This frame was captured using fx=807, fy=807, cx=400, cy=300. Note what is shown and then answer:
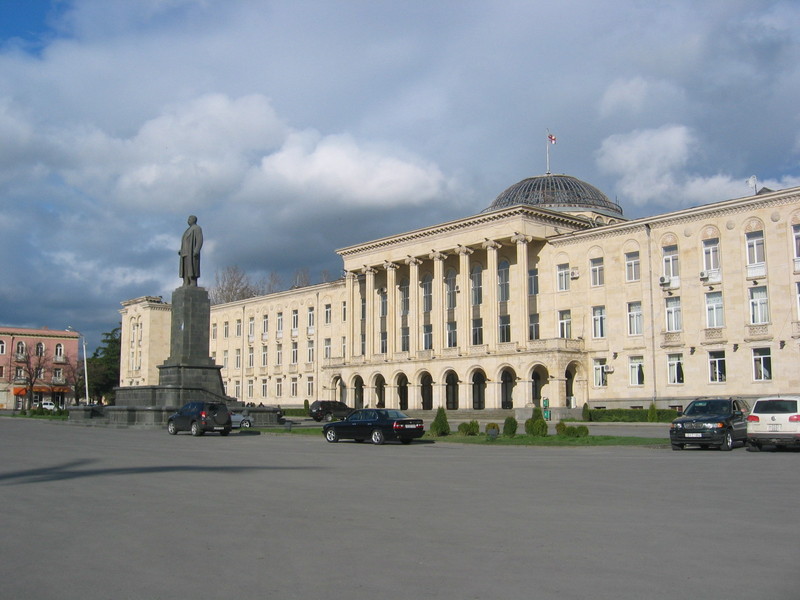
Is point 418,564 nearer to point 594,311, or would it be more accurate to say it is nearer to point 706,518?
point 706,518

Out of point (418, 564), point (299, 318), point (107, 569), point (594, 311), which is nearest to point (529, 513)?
point (418, 564)

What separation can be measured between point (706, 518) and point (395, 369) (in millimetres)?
55421

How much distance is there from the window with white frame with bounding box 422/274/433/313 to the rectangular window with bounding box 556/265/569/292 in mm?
12022

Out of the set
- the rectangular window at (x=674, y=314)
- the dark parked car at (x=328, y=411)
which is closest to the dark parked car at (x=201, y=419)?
the dark parked car at (x=328, y=411)

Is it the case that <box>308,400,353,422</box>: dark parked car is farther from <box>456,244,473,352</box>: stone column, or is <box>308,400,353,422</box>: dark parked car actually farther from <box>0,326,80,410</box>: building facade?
<box>0,326,80,410</box>: building facade

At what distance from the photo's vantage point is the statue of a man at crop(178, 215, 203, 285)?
39.1 meters

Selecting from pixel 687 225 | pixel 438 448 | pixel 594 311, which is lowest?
pixel 438 448

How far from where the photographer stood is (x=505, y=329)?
6050 centimetres

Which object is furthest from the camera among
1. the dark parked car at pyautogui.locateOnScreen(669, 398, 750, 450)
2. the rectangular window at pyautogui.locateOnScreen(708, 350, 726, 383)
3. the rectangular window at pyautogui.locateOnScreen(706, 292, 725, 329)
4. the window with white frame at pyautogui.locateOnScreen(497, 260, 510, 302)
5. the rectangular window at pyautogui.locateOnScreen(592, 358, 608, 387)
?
the window with white frame at pyautogui.locateOnScreen(497, 260, 510, 302)

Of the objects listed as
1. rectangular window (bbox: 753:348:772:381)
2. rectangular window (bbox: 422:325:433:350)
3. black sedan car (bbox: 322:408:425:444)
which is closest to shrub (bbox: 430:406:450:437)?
black sedan car (bbox: 322:408:425:444)

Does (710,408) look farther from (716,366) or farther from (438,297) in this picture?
(438,297)

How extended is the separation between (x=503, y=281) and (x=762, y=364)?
2053 centimetres

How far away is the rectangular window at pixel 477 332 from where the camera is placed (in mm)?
62531

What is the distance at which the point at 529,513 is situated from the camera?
11016 millimetres
